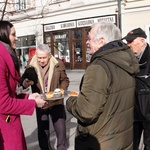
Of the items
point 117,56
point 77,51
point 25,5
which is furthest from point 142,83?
point 25,5

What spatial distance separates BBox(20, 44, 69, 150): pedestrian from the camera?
3234 mm

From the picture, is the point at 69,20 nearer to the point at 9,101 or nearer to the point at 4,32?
the point at 4,32

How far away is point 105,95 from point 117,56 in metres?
0.31

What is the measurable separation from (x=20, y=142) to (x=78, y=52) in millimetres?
14746

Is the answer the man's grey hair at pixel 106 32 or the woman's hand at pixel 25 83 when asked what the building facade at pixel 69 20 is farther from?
the man's grey hair at pixel 106 32

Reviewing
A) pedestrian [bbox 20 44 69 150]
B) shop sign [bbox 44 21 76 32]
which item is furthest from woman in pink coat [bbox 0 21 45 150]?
shop sign [bbox 44 21 76 32]

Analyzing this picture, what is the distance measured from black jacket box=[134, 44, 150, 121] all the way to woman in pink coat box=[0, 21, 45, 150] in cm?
124

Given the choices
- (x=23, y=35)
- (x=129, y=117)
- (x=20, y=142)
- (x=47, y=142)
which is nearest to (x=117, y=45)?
(x=129, y=117)

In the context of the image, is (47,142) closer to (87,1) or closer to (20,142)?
(20,142)

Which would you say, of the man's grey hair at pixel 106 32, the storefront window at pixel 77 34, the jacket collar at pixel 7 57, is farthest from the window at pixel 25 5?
the man's grey hair at pixel 106 32

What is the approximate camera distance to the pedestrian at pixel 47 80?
3.23 metres

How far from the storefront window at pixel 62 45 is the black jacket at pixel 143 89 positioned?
14402mm

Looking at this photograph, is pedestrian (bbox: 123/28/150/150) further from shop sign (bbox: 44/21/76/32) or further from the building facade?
shop sign (bbox: 44/21/76/32)

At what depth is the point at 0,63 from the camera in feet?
5.93
